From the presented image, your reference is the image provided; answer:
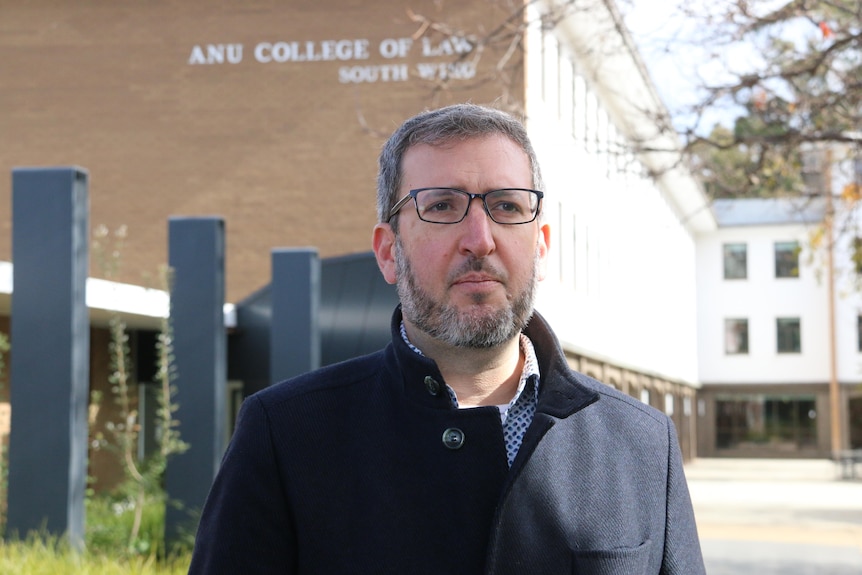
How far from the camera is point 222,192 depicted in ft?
76.7

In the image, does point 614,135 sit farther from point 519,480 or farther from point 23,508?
point 519,480

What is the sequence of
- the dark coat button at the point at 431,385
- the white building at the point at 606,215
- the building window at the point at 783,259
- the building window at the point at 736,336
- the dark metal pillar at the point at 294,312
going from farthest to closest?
the building window at the point at 736,336 < the building window at the point at 783,259 < the white building at the point at 606,215 < the dark metal pillar at the point at 294,312 < the dark coat button at the point at 431,385

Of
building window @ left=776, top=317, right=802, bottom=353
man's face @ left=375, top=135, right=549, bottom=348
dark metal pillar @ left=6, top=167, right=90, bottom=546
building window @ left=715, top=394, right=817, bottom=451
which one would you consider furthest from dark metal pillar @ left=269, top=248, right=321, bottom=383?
building window @ left=715, top=394, right=817, bottom=451

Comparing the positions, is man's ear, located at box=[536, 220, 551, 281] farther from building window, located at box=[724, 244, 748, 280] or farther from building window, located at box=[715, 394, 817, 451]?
building window, located at box=[724, 244, 748, 280]

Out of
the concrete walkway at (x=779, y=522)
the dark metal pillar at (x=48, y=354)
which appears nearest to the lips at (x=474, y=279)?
the dark metal pillar at (x=48, y=354)

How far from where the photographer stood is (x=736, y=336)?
54.1m

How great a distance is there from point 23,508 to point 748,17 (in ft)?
23.3

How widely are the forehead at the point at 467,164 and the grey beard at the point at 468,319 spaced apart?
6.7 inches

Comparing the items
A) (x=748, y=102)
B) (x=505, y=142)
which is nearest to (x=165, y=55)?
(x=748, y=102)

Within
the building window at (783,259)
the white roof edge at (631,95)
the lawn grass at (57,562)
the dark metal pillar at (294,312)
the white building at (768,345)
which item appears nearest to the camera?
the lawn grass at (57,562)

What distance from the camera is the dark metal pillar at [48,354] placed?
1095cm

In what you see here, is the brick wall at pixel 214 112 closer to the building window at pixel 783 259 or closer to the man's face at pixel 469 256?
the man's face at pixel 469 256

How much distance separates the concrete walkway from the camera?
1582 cm

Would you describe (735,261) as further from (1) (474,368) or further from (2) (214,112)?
(1) (474,368)
